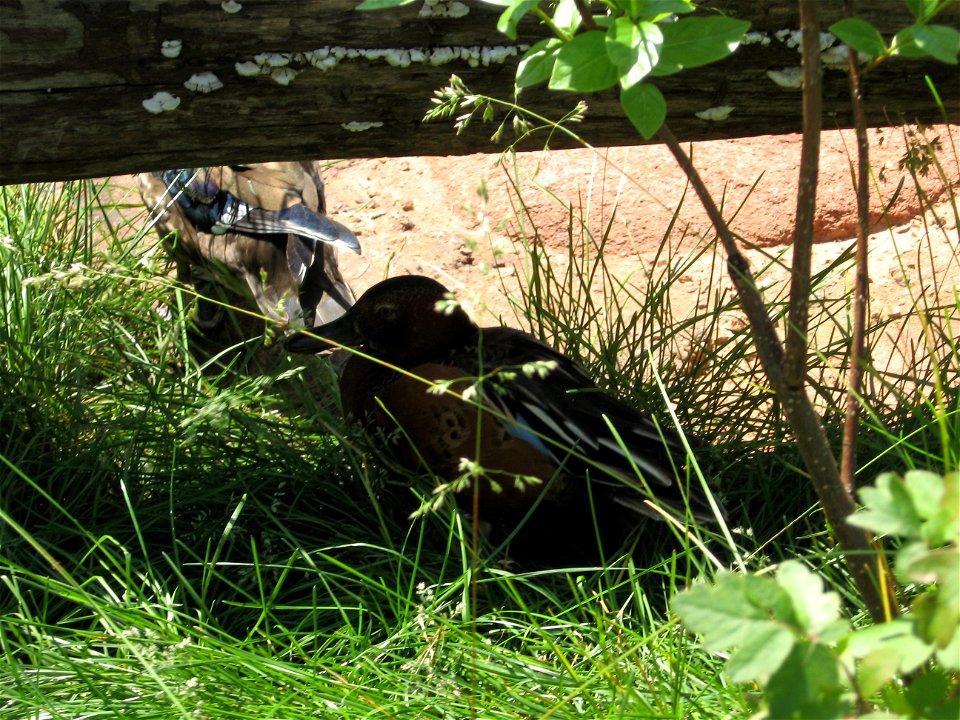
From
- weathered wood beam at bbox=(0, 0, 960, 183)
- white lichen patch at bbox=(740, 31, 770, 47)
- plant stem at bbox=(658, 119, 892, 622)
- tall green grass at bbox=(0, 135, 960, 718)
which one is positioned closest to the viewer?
plant stem at bbox=(658, 119, 892, 622)

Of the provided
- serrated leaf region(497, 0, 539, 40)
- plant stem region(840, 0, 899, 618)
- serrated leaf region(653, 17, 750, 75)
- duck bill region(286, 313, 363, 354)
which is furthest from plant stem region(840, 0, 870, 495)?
duck bill region(286, 313, 363, 354)

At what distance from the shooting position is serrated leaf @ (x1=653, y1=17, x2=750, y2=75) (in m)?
1.46

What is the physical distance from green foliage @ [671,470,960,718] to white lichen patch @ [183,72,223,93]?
202 cm

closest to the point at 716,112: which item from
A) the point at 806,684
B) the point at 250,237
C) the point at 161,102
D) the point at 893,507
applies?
the point at 161,102

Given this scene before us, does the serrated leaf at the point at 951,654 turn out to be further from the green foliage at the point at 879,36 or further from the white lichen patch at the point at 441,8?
the white lichen patch at the point at 441,8

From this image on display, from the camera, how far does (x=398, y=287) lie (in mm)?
3301

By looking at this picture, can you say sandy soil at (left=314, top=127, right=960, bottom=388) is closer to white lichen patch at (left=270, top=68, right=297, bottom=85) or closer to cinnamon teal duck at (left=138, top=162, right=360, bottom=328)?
cinnamon teal duck at (left=138, top=162, right=360, bottom=328)

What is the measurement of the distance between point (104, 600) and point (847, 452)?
1.80 meters

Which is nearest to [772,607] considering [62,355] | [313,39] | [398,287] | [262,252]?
[313,39]

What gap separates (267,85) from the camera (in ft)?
8.94

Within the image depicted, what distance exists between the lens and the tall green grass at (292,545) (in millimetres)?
2268

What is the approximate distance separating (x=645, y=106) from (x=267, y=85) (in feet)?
4.62

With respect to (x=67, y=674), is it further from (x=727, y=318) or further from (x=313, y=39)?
(x=727, y=318)

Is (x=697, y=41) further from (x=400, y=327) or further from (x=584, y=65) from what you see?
(x=400, y=327)
